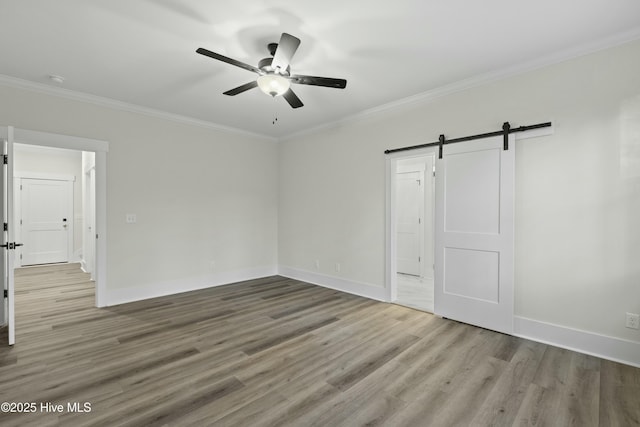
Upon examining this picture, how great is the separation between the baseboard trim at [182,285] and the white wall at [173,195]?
14 mm

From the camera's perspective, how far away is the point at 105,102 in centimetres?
396

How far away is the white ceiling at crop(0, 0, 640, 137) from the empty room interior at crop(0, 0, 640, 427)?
0.08 feet

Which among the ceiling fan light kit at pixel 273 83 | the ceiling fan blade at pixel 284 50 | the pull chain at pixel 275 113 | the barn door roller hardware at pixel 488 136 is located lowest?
the barn door roller hardware at pixel 488 136

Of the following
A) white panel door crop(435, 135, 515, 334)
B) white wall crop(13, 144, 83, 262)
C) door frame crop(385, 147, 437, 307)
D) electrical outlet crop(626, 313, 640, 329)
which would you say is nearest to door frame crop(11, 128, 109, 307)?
door frame crop(385, 147, 437, 307)

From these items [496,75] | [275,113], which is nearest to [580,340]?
[496,75]

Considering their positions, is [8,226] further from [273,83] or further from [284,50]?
[284,50]

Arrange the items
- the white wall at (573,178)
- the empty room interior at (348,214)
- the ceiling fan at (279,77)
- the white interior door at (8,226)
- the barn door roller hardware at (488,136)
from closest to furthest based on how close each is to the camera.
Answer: the empty room interior at (348,214) → the ceiling fan at (279,77) → the white wall at (573,178) → the white interior door at (8,226) → the barn door roller hardware at (488,136)

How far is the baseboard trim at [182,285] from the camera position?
4.11 metres

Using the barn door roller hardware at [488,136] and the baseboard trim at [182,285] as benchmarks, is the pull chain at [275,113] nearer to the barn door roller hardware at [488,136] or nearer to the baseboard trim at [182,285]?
the barn door roller hardware at [488,136]

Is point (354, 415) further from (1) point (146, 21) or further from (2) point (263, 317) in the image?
(1) point (146, 21)

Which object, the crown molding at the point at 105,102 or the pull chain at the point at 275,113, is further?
the pull chain at the point at 275,113

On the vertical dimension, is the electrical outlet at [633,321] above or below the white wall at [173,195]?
below

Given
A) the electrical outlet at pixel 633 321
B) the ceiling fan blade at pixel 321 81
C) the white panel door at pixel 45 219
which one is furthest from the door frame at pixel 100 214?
the electrical outlet at pixel 633 321

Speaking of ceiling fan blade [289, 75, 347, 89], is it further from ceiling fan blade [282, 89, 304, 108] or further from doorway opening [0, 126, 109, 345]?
doorway opening [0, 126, 109, 345]
